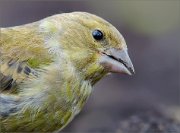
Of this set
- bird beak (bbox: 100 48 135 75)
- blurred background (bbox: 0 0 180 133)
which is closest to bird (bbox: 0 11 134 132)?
bird beak (bbox: 100 48 135 75)

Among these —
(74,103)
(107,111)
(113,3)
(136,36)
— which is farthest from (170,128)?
(113,3)

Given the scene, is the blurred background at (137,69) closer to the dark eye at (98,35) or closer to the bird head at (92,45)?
the bird head at (92,45)

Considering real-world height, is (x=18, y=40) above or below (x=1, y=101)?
above

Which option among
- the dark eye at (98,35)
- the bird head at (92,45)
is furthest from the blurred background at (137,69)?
the dark eye at (98,35)

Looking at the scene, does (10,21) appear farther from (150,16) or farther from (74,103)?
(74,103)

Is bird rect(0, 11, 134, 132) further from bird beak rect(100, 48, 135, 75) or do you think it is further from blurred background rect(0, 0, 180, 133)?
blurred background rect(0, 0, 180, 133)

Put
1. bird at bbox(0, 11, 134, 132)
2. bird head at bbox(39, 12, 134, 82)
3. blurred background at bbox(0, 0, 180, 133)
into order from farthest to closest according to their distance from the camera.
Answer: blurred background at bbox(0, 0, 180, 133) < bird head at bbox(39, 12, 134, 82) < bird at bbox(0, 11, 134, 132)

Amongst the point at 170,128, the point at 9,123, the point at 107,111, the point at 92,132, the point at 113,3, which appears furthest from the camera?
the point at 113,3
